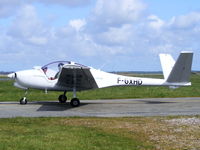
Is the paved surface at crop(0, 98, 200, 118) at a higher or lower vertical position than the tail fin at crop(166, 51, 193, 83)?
lower

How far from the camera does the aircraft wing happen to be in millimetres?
17234

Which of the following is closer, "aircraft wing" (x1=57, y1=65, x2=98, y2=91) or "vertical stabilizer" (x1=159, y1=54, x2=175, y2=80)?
"aircraft wing" (x1=57, y1=65, x2=98, y2=91)

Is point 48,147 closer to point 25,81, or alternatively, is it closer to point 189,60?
point 25,81

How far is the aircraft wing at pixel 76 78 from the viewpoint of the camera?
1723cm

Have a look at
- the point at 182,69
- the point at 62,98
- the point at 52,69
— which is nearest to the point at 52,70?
the point at 52,69

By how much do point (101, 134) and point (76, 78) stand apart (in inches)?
358

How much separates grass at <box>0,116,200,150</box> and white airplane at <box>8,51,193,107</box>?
589 centimetres

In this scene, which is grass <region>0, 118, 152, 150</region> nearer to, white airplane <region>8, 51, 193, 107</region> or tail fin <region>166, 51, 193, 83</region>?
white airplane <region>8, 51, 193, 107</region>

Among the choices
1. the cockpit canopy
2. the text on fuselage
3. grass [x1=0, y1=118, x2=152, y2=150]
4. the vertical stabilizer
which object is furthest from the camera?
the vertical stabilizer

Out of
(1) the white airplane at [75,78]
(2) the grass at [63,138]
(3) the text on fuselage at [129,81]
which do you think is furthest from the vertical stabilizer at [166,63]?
(2) the grass at [63,138]

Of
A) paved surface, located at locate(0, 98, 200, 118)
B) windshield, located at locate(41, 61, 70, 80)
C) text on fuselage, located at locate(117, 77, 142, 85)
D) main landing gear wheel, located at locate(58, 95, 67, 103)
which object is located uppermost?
windshield, located at locate(41, 61, 70, 80)

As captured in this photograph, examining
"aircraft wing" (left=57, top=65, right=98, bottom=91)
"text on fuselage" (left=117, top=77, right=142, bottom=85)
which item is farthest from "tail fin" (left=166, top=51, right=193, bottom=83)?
"aircraft wing" (left=57, top=65, right=98, bottom=91)

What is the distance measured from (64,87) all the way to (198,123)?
925 centimetres

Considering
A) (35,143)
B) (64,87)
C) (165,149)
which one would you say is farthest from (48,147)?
(64,87)
